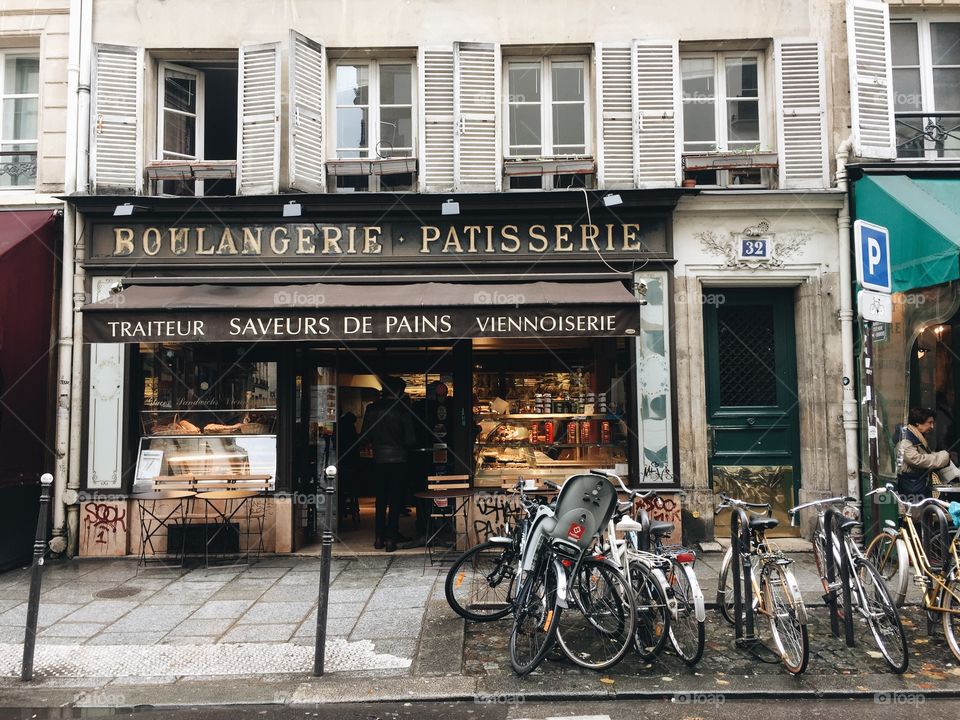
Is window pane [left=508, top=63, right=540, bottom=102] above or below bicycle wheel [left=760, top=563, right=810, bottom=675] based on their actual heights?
above

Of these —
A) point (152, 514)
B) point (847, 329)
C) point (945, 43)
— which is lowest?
point (152, 514)

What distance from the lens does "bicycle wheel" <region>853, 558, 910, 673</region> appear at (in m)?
4.84

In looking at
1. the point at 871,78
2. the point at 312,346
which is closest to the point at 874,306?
the point at 871,78

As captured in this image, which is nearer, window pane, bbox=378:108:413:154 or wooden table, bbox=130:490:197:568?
wooden table, bbox=130:490:197:568

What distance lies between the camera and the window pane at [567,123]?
368 inches

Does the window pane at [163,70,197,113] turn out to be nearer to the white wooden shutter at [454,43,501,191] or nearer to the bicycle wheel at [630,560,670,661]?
the white wooden shutter at [454,43,501,191]

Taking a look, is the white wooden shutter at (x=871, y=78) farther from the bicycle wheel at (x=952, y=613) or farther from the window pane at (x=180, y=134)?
the window pane at (x=180, y=134)

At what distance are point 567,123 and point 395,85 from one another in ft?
7.76

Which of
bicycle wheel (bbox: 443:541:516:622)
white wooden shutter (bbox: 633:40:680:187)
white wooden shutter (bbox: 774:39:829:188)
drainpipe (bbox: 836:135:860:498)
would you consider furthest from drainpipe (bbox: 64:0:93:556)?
drainpipe (bbox: 836:135:860:498)

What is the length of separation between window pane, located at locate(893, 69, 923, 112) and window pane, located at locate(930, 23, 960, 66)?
36 centimetres

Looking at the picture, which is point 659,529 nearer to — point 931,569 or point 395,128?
point 931,569

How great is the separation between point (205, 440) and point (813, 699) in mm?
7162

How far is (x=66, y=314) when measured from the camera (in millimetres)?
8727

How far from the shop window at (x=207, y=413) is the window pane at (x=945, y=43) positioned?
9.58 m
